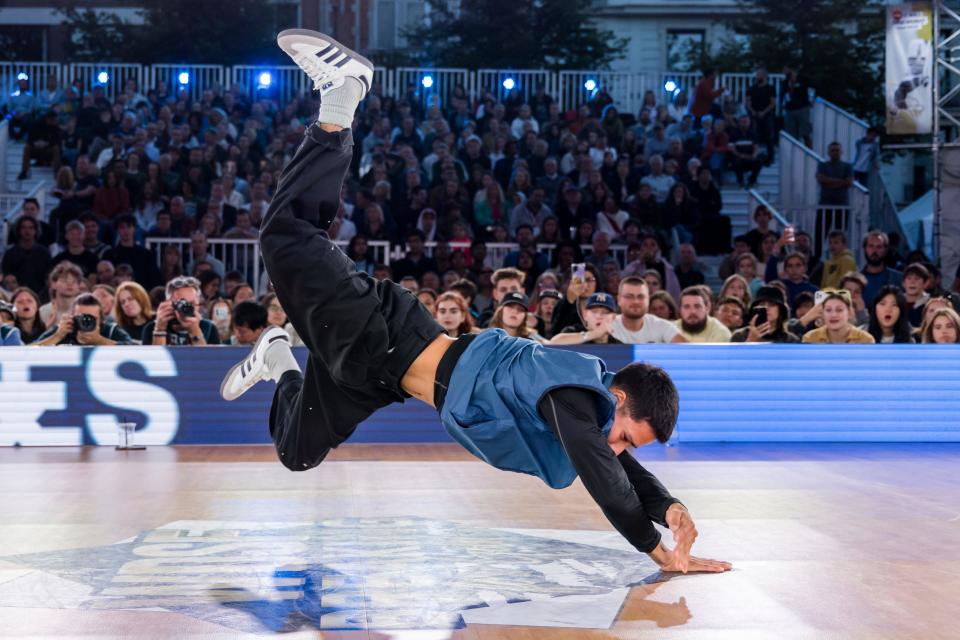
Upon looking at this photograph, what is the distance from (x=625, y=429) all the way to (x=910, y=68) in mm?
11168

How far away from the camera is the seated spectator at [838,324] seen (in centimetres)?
930

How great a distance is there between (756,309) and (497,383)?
593 centimetres

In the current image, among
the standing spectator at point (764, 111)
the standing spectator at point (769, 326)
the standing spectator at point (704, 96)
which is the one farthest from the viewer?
the standing spectator at point (704, 96)

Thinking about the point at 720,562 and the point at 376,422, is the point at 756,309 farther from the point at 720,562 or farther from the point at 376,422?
the point at 720,562

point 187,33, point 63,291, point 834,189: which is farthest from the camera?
point 187,33

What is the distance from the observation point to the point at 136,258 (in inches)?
504

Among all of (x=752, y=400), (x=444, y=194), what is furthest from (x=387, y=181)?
(x=752, y=400)

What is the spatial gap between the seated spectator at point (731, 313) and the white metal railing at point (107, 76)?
440 inches

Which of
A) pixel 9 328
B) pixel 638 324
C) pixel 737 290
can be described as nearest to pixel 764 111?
pixel 737 290

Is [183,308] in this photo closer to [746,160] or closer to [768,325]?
[768,325]

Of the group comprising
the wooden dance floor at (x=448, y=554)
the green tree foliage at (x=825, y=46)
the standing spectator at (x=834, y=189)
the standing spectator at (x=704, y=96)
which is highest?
the green tree foliage at (x=825, y=46)

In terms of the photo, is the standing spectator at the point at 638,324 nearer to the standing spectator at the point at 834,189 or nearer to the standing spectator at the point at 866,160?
the standing spectator at the point at 834,189

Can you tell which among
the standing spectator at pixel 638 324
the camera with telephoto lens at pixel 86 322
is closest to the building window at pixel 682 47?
the standing spectator at pixel 638 324

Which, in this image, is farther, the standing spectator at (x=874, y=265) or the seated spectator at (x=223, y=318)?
the standing spectator at (x=874, y=265)
